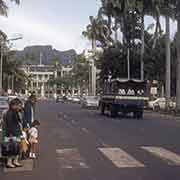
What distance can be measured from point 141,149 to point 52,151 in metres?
2.84

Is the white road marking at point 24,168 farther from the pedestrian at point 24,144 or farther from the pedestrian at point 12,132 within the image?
the pedestrian at point 24,144

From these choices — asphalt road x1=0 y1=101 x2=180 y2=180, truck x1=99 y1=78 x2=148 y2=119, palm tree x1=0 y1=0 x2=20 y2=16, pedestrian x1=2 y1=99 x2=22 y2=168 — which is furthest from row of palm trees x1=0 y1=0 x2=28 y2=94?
pedestrian x1=2 y1=99 x2=22 y2=168

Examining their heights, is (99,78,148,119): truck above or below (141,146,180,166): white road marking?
above

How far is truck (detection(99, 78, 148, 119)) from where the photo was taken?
133 feet

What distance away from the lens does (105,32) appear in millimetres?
90750

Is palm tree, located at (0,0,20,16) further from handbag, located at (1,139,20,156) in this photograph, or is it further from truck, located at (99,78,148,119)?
handbag, located at (1,139,20,156)

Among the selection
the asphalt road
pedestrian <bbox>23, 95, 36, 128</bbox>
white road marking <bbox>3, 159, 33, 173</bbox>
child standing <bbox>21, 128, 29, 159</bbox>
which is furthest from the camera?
pedestrian <bbox>23, 95, 36, 128</bbox>

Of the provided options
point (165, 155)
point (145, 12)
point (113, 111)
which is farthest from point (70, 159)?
point (145, 12)

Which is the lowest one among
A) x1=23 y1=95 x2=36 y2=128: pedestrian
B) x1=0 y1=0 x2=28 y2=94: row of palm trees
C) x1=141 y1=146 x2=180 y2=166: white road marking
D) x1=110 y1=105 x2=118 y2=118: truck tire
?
x1=141 y1=146 x2=180 y2=166: white road marking

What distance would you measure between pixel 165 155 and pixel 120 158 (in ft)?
5.20

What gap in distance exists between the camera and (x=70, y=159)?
1567 cm

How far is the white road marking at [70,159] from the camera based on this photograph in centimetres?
1427

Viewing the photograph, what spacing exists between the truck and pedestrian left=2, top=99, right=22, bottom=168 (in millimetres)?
26011

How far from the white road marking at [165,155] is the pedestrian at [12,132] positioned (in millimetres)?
3968
